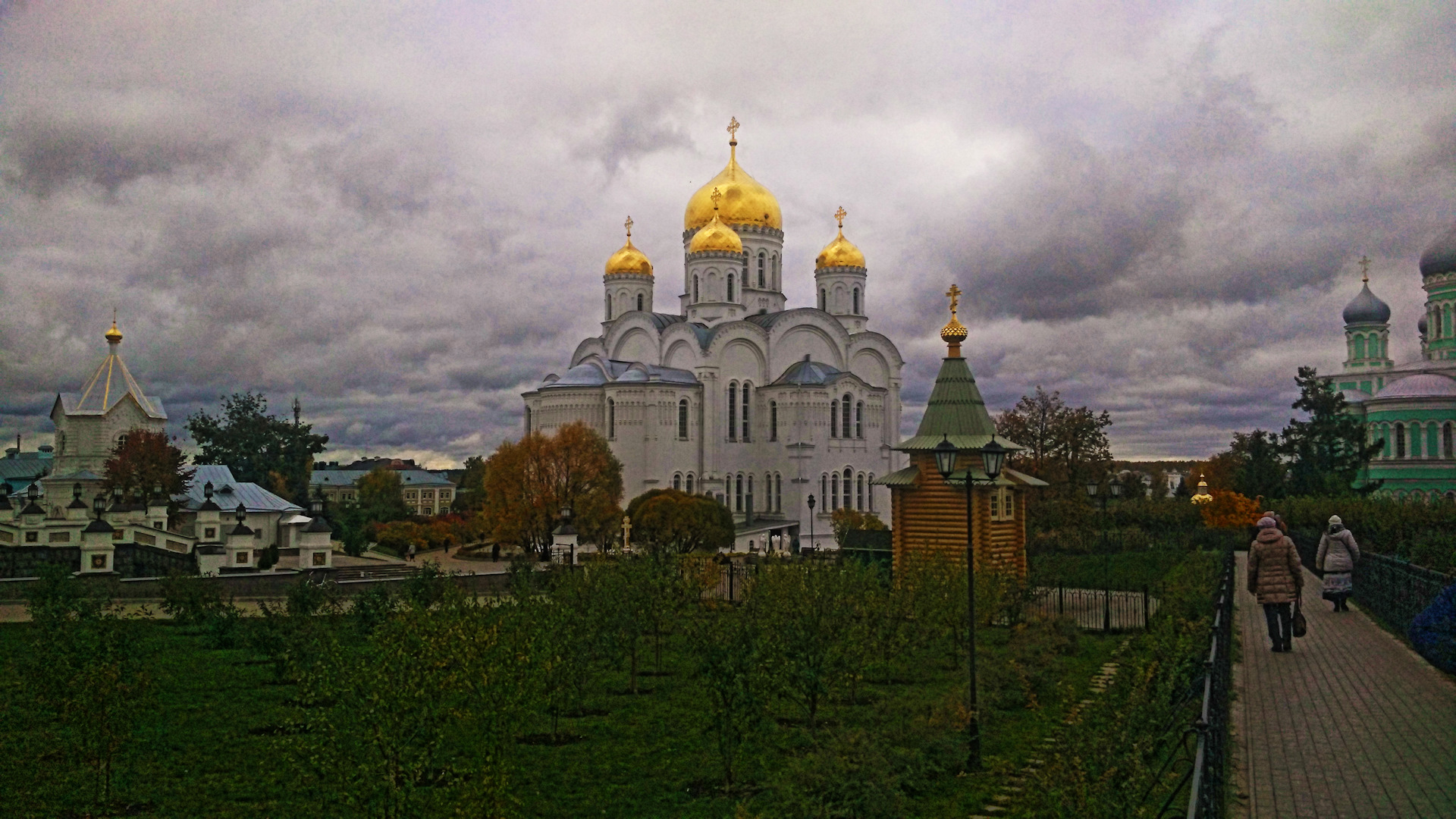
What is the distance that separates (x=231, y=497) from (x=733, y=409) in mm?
19842

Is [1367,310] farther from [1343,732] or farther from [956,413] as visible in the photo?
[1343,732]

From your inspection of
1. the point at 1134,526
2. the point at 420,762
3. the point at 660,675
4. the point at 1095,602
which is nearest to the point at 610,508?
the point at 1134,526

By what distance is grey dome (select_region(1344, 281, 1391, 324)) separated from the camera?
192 ft

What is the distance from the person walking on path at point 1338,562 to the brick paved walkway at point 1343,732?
8.10 ft

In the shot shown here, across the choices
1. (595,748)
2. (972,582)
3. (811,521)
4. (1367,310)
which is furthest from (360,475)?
(972,582)

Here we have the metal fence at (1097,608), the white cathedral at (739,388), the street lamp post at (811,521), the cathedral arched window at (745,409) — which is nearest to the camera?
the metal fence at (1097,608)

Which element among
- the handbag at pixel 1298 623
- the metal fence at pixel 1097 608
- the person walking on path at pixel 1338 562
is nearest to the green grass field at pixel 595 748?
the handbag at pixel 1298 623

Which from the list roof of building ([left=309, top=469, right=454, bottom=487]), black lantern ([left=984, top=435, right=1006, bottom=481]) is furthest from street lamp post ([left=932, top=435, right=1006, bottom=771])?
roof of building ([left=309, top=469, right=454, bottom=487])

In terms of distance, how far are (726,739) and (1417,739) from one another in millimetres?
5388

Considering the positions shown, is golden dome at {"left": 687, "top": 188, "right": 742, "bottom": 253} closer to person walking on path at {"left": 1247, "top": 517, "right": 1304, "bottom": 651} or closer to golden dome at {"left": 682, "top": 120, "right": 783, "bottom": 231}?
golden dome at {"left": 682, "top": 120, "right": 783, "bottom": 231}

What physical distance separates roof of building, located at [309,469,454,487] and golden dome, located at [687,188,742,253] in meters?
46.4

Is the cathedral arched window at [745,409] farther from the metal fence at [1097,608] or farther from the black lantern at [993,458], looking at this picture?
the black lantern at [993,458]

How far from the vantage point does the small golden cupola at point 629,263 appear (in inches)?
2047

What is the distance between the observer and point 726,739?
8914 millimetres
